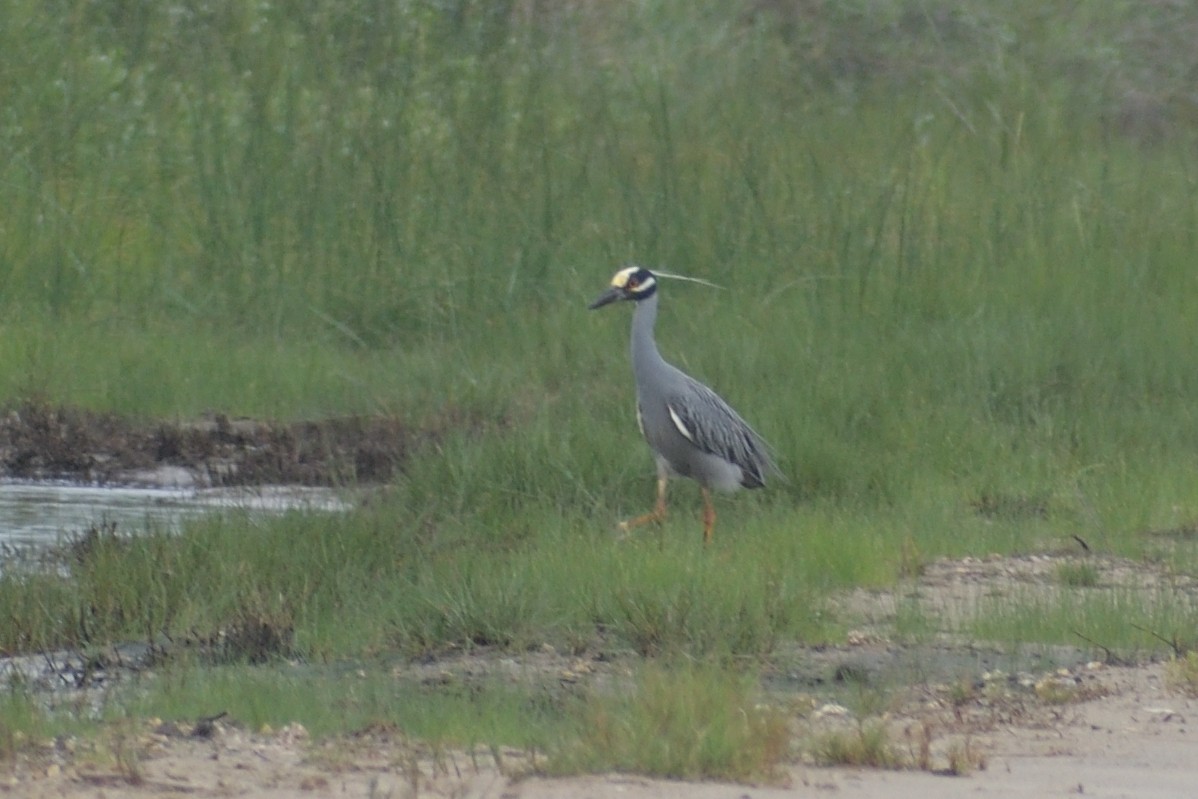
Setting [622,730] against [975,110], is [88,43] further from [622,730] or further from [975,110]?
[622,730]

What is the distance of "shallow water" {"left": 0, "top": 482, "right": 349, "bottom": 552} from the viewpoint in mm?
7770

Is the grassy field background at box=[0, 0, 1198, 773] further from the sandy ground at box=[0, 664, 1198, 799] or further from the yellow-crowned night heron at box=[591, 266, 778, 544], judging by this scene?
the sandy ground at box=[0, 664, 1198, 799]

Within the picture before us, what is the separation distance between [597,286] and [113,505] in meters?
3.39

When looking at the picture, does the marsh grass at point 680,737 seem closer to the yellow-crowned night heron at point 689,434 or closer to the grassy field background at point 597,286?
the grassy field background at point 597,286

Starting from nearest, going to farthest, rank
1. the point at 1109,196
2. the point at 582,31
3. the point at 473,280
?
the point at 473,280, the point at 1109,196, the point at 582,31

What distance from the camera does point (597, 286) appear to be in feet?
36.9

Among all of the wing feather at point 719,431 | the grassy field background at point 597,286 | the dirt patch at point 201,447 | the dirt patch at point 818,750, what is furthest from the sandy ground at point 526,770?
the dirt patch at point 201,447

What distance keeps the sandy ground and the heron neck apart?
3213 mm

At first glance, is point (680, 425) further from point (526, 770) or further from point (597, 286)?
point (526, 770)

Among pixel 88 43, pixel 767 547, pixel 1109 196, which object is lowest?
→ pixel 767 547

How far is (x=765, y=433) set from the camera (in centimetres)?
862

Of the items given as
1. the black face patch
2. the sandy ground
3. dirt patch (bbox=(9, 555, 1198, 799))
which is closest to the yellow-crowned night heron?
the black face patch

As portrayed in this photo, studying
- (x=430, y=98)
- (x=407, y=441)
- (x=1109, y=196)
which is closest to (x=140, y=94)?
(x=430, y=98)

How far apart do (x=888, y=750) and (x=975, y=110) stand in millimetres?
9908
